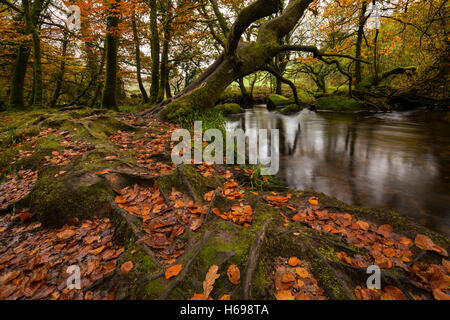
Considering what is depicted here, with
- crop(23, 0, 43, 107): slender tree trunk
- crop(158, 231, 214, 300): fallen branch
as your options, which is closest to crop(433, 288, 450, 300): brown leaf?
crop(158, 231, 214, 300): fallen branch

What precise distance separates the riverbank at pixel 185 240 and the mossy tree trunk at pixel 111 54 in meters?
6.02

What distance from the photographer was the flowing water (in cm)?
357

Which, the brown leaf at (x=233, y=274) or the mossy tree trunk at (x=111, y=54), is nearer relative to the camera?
the brown leaf at (x=233, y=274)

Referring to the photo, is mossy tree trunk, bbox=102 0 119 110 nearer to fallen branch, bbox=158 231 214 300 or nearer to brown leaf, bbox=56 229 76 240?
brown leaf, bbox=56 229 76 240

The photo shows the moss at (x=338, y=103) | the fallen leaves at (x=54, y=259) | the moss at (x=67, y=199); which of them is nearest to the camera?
the fallen leaves at (x=54, y=259)

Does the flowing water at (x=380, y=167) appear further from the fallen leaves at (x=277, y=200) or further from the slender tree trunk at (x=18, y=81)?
the slender tree trunk at (x=18, y=81)

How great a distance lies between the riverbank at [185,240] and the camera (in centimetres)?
159

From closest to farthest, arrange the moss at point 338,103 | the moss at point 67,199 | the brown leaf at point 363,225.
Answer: the moss at point 67,199, the brown leaf at point 363,225, the moss at point 338,103

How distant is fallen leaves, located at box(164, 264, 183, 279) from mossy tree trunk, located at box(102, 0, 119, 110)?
9215 mm

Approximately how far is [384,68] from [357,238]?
916 inches

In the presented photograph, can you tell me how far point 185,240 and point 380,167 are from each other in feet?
18.5

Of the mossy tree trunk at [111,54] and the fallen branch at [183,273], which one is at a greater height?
the mossy tree trunk at [111,54]

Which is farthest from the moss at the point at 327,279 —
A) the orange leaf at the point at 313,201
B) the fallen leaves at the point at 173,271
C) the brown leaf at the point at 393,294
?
the orange leaf at the point at 313,201
